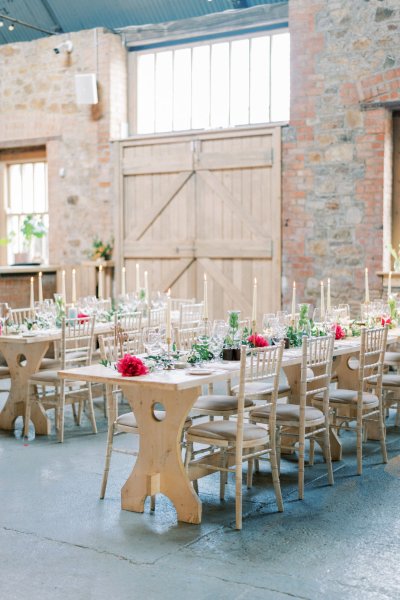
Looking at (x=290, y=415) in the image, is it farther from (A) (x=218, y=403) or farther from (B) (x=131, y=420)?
(B) (x=131, y=420)

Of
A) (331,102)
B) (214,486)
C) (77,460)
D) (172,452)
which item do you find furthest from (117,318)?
(331,102)

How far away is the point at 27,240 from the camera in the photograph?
13.1 metres

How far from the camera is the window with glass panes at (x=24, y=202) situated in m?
13.1

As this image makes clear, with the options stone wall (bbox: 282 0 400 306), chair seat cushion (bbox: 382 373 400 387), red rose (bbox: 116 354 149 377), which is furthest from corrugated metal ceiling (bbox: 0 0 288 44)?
red rose (bbox: 116 354 149 377)

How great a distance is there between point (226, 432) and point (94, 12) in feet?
29.0

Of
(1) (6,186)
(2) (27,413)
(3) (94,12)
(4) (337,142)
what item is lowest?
(2) (27,413)

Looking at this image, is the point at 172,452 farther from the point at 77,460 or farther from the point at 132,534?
the point at 77,460

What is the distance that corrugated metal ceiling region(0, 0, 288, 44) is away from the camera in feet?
37.3

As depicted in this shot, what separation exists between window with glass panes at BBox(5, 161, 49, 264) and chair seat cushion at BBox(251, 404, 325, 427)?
8.19 metres

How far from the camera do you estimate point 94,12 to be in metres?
12.0

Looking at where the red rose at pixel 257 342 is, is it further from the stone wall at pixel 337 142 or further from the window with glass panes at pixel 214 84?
the window with glass panes at pixel 214 84

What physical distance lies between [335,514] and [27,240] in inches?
359

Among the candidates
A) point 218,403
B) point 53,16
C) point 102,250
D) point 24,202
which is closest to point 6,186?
point 24,202

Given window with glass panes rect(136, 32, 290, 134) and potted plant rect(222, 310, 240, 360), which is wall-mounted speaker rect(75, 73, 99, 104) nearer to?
window with glass panes rect(136, 32, 290, 134)
